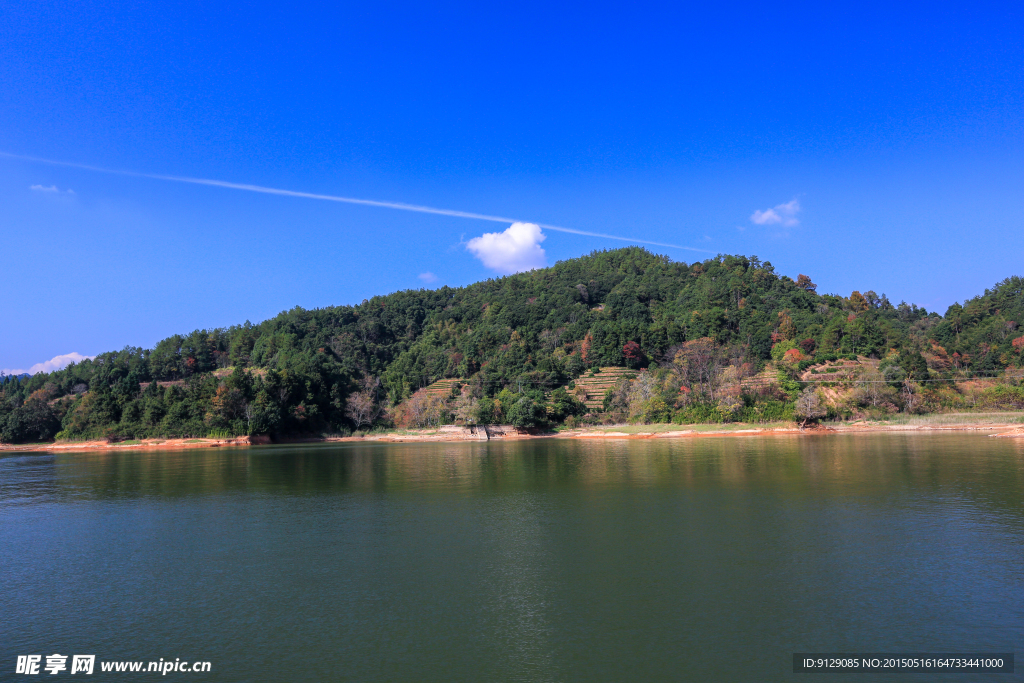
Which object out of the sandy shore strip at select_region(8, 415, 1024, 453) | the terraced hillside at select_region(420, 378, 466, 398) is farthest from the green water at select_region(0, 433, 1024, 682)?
the terraced hillside at select_region(420, 378, 466, 398)

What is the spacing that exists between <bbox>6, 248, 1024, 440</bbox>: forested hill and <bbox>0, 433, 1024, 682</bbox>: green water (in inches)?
2025

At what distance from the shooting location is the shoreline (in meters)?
59.8

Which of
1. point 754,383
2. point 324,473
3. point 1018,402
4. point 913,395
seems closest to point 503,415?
point 754,383

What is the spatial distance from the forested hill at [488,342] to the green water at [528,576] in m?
51.4

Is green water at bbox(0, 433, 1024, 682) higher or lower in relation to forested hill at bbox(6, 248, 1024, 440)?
lower

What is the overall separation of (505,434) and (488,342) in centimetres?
3323

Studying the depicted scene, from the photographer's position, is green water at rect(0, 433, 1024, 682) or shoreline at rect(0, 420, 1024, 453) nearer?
green water at rect(0, 433, 1024, 682)

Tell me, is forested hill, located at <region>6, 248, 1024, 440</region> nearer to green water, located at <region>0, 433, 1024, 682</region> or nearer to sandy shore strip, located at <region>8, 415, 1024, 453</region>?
sandy shore strip, located at <region>8, 415, 1024, 453</region>

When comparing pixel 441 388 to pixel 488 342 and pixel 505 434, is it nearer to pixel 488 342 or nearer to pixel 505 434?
pixel 488 342

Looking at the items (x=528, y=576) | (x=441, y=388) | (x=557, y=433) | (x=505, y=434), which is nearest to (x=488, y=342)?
(x=441, y=388)

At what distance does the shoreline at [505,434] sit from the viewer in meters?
59.8

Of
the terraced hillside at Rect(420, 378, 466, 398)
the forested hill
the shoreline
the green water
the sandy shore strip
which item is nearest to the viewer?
the green water

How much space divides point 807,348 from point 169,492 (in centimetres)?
7754

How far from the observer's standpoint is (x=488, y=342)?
106 meters
